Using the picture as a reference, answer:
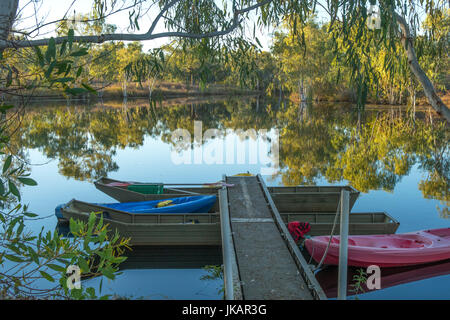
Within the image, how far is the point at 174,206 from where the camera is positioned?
8070 mm

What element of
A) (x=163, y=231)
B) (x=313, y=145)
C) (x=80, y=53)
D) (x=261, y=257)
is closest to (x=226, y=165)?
(x=313, y=145)

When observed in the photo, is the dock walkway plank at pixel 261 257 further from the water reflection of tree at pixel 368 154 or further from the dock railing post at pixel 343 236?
the water reflection of tree at pixel 368 154

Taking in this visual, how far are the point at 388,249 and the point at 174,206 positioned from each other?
13.6 ft

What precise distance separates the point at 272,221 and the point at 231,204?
Answer: 1413 millimetres

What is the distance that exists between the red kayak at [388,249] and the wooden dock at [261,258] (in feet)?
2.34

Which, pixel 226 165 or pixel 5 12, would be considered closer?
pixel 5 12

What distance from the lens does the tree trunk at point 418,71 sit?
4.70 meters

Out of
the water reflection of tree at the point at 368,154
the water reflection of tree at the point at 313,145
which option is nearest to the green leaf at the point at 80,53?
the water reflection of tree at the point at 313,145

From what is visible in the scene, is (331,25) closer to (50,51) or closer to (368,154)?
(50,51)

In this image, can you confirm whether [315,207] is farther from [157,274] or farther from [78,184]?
[78,184]

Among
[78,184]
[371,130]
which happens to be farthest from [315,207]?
[371,130]

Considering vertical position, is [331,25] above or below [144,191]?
above

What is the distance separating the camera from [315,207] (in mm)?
9375

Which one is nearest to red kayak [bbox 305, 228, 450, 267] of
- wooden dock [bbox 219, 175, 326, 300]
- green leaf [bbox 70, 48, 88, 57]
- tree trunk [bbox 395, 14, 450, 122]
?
wooden dock [bbox 219, 175, 326, 300]
